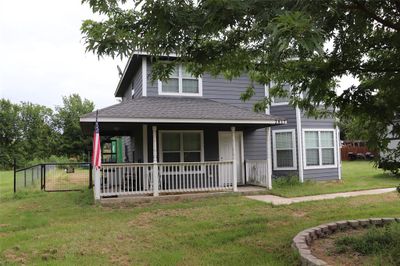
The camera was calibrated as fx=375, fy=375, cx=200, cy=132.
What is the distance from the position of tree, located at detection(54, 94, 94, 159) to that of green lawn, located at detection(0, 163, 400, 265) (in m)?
31.5

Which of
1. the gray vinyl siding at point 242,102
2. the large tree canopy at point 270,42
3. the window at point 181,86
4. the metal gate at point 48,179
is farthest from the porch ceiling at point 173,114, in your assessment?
the large tree canopy at point 270,42

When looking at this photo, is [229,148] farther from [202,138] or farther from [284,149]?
[284,149]

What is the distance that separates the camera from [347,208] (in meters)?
9.18

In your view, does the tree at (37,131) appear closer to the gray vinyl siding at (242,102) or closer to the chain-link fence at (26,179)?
the chain-link fence at (26,179)

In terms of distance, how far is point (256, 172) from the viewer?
47.6 feet

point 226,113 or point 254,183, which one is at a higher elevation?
point 226,113

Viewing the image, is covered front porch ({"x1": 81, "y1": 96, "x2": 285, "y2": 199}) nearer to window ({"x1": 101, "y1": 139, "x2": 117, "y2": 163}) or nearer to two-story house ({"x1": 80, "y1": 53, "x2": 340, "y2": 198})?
two-story house ({"x1": 80, "y1": 53, "x2": 340, "y2": 198})

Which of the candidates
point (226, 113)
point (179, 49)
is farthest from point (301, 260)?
point (226, 113)

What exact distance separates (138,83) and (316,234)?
10.9 metres

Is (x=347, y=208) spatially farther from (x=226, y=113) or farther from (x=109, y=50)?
(x=109, y=50)

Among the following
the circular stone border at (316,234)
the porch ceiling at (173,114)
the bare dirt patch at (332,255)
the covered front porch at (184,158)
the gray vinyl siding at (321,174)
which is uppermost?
the porch ceiling at (173,114)

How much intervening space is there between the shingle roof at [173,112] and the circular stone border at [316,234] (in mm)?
6416

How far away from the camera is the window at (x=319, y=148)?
51.6ft

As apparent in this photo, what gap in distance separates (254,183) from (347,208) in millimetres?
5689
